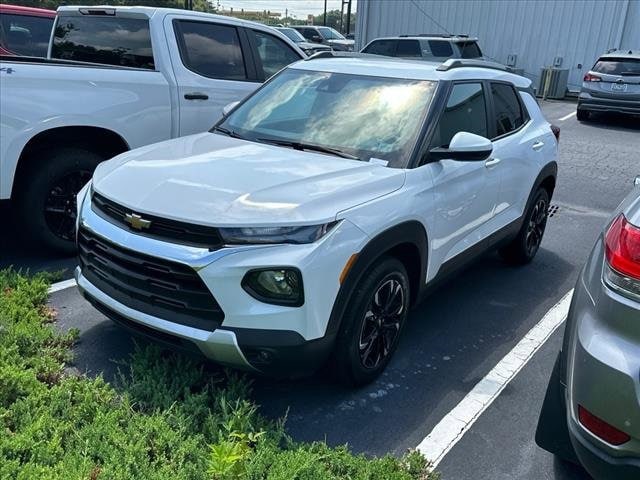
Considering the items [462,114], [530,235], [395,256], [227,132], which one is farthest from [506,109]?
[227,132]

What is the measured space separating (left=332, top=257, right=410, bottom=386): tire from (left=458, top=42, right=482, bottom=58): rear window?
42.0 ft

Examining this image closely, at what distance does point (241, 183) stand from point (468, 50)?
13.9 metres

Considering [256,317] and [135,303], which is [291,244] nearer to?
[256,317]

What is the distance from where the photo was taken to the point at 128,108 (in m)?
4.92

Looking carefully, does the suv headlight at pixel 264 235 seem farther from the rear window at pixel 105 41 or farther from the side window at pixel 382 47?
the side window at pixel 382 47

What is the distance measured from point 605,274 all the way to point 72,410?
2412 millimetres

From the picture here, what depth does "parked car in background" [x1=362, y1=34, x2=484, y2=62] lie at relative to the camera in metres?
14.9

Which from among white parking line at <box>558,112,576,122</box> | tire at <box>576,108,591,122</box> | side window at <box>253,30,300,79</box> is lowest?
white parking line at <box>558,112,576,122</box>

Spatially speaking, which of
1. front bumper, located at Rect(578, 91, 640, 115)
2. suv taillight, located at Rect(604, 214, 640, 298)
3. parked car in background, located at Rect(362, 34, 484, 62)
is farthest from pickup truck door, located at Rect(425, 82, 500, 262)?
parked car in background, located at Rect(362, 34, 484, 62)

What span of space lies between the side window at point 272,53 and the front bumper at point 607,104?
1012 centimetres

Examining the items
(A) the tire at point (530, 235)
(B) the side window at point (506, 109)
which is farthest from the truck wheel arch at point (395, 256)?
(A) the tire at point (530, 235)

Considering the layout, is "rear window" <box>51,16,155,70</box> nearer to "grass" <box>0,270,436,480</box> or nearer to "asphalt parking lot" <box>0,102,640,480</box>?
"asphalt parking lot" <box>0,102,640,480</box>

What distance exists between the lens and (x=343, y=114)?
3.85 meters

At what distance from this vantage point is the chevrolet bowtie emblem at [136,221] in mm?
2875
